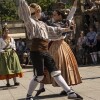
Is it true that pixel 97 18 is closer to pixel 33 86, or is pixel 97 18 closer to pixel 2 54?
pixel 2 54

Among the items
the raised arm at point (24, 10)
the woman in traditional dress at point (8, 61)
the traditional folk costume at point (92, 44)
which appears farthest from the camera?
the traditional folk costume at point (92, 44)

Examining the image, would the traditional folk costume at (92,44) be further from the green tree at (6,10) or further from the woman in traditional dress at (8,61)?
the green tree at (6,10)

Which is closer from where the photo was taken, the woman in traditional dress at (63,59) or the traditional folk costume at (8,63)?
the woman in traditional dress at (63,59)

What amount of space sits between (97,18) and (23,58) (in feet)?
13.4

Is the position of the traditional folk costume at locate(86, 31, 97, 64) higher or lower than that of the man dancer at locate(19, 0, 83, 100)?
lower

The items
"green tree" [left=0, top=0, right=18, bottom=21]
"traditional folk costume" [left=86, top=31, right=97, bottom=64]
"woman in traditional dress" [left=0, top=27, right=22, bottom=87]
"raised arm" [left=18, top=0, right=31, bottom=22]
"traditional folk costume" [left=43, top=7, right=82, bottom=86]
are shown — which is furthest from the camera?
"green tree" [left=0, top=0, right=18, bottom=21]

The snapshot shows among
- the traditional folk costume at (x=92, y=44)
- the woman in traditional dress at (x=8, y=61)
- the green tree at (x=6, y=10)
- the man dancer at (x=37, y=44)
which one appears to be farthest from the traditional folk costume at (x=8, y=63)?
the green tree at (x=6, y=10)

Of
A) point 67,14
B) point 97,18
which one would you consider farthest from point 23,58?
point 67,14

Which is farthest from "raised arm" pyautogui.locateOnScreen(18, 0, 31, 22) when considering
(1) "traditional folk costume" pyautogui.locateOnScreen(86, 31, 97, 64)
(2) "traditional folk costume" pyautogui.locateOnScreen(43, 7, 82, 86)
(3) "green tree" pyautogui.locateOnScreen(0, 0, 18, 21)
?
(3) "green tree" pyautogui.locateOnScreen(0, 0, 18, 21)

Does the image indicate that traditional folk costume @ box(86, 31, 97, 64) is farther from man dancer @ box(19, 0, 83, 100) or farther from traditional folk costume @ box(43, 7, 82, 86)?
man dancer @ box(19, 0, 83, 100)

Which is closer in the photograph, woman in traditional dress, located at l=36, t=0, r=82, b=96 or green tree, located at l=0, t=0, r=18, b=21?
woman in traditional dress, located at l=36, t=0, r=82, b=96

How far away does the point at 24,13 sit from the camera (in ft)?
23.3

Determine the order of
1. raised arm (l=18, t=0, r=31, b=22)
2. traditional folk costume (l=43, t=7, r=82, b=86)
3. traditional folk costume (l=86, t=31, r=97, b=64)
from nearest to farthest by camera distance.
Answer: raised arm (l=18, t=0, r=31, b=22) < traditional folk costume (l=43, t=7, r=82, b=86) < traditional folk costume (l=86, t=31, r=97, b=64)

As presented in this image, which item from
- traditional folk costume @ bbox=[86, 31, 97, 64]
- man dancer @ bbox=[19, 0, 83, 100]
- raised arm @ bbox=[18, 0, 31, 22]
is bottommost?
traditional folk costume @ bbox=[86, 31, 97, 64]
